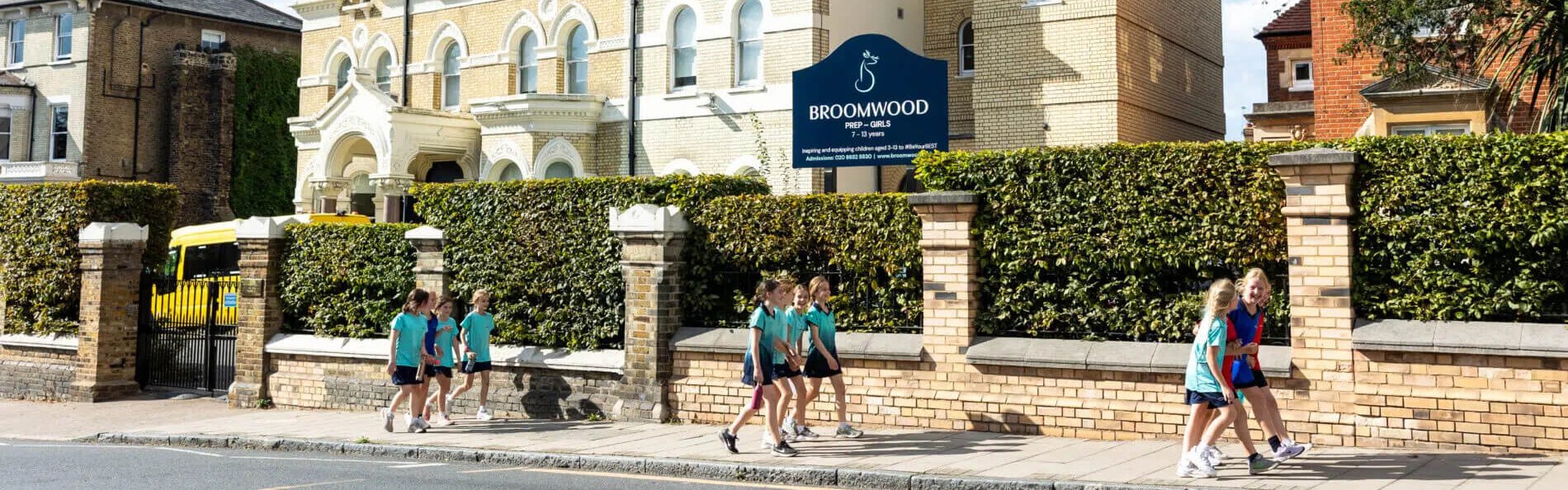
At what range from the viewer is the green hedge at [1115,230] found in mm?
10125

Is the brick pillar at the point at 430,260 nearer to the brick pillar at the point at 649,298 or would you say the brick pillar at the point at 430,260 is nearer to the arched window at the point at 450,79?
the brick pillar at the point at 649,298

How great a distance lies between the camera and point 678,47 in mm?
24641

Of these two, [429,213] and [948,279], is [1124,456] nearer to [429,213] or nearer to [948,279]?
[948,279]

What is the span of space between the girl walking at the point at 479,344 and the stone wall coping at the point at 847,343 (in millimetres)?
2046

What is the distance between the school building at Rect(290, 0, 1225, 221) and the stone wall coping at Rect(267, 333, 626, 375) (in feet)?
19.9

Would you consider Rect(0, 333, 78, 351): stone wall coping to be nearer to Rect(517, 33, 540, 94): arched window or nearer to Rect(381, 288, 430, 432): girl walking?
Rect(381, 288, 430, 432): girl walking

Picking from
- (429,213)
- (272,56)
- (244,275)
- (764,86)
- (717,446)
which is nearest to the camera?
(717,446)

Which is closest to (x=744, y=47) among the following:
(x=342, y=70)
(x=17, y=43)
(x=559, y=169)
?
(x=559, y=169)

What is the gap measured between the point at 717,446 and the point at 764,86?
12.9m

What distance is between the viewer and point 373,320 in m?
15.2

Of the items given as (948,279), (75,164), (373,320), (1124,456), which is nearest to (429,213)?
(373,320)

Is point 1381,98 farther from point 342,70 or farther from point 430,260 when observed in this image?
point 342,70

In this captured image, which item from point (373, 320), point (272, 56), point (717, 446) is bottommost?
point (717, 446)

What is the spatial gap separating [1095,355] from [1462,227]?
2881 millimetres
